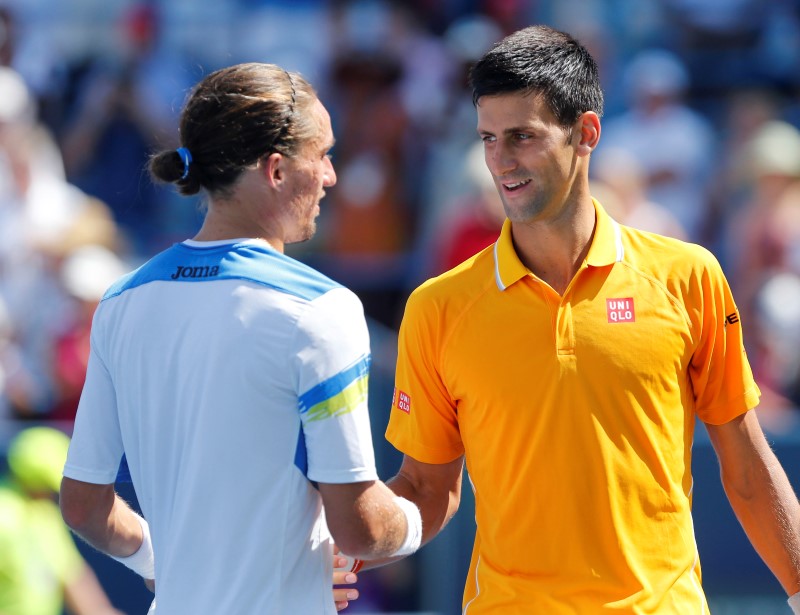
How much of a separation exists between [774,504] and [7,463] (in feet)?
13.9

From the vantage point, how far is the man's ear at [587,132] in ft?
9.64

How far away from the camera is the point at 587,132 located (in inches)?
116

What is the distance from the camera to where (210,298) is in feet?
7.84

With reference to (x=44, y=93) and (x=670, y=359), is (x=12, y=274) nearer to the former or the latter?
(x=44, y=93)

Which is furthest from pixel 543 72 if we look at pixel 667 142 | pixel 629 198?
pixel 667 142

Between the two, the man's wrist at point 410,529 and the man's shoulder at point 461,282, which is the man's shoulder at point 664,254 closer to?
the man's shoulder at point 461,282

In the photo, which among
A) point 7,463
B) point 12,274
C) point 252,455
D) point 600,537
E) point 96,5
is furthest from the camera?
point 96,5

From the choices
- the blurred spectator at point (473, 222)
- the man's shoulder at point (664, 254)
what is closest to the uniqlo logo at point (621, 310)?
the man's shoulder at point (664, 254)

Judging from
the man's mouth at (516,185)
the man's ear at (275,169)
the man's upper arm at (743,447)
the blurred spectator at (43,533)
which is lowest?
the blurred spectator at (43,533)

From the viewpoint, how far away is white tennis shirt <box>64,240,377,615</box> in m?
2.35

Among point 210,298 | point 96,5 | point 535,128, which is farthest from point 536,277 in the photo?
point 96,5

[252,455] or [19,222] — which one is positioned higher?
[252,455]

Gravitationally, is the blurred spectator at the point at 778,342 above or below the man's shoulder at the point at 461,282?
below

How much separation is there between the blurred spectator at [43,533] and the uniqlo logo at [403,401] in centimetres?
307
